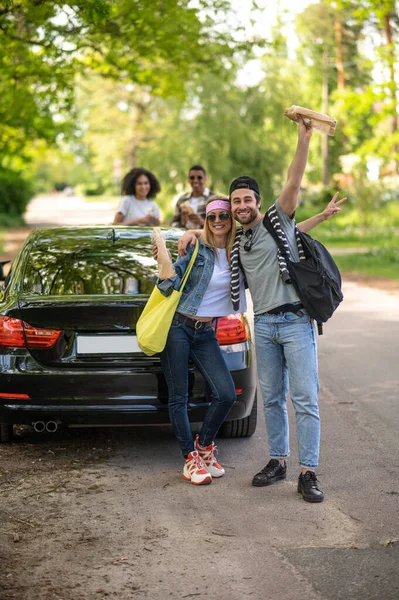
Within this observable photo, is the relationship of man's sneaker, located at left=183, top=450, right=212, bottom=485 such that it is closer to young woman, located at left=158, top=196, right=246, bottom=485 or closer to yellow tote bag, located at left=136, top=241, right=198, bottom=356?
young woman, located at left=158, top=196, right=246, bottom=485

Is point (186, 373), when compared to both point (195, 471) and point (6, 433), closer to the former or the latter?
point (195, 471)

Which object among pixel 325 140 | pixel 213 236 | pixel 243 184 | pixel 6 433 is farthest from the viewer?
pixel 325 140

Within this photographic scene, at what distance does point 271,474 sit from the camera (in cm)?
541

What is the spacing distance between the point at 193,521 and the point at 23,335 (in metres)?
1.62

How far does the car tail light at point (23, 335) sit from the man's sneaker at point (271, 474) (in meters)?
1.42

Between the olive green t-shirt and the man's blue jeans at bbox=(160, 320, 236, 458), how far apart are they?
0.49m

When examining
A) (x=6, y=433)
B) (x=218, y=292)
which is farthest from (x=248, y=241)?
(x=6, y=433)

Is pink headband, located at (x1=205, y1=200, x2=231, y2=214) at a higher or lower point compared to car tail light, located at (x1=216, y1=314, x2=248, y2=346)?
higher

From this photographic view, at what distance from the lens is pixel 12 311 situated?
18.5ft

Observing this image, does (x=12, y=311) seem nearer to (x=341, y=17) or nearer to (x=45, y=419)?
A: (x=45, y=419)

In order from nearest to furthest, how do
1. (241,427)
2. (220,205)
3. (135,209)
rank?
(220,205) → (241,427) → (135,209)

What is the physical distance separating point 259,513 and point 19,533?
120 cm

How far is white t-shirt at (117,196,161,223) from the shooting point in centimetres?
1045

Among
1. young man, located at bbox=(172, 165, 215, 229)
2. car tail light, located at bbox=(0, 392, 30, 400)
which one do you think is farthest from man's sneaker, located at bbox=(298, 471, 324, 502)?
young man, located at bbox=(172, 165, 215, 229)
